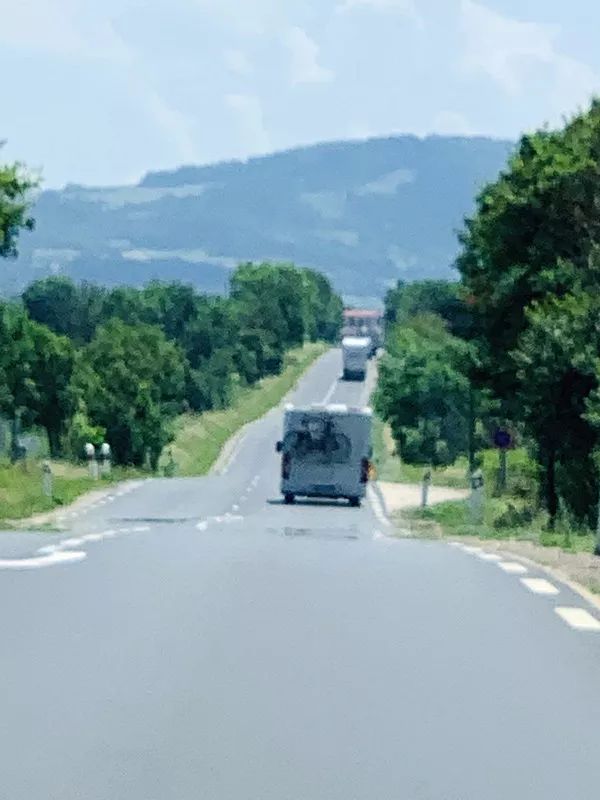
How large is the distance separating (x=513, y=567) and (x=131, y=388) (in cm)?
11869

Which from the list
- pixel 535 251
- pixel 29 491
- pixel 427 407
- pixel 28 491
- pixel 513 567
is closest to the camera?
pixel 513 567

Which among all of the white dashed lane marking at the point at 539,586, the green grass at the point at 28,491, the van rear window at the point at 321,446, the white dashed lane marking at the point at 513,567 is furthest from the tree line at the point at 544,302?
the white dashed lane marking at the point at 539,586

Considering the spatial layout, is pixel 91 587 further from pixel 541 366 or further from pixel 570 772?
pixel 541 366

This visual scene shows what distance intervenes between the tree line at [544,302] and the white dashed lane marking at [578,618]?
78.8ft

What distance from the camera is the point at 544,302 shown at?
48625mm

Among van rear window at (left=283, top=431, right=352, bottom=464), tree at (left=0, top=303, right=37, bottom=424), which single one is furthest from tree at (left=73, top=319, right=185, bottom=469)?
van rear window at (left=283, top=431, right=352, bottom=464)

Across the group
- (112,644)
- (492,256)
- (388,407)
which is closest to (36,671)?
(112,644)

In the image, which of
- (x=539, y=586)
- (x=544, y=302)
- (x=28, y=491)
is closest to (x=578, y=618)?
(x=539, y=586)

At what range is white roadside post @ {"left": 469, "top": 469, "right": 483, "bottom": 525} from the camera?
4141 cm

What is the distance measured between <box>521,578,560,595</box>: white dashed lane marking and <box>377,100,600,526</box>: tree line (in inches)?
837

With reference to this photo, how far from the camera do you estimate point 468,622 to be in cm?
1286

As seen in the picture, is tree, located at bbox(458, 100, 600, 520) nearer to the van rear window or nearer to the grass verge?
the van rear window

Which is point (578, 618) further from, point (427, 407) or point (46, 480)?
point (427, 407)

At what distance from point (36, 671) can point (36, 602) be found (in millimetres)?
3292
